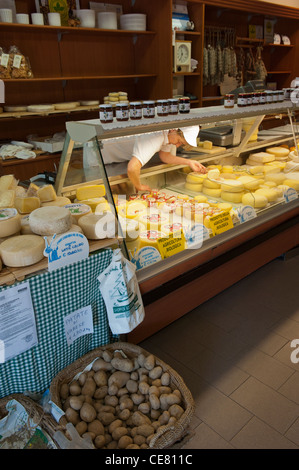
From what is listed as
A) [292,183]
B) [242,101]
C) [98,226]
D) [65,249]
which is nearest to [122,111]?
[98,226]

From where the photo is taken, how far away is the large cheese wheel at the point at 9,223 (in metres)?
1.87

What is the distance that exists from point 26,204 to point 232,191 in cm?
186

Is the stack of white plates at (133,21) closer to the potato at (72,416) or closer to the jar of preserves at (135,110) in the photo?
the jar of preserves at (135,110)

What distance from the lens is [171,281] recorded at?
2488 mm

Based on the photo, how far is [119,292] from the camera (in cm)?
202

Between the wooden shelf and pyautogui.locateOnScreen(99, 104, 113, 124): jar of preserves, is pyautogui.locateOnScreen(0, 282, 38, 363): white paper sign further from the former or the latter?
the wooden shelf

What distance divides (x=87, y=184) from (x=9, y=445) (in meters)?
1.61

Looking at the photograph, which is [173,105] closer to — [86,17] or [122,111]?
[122,111]

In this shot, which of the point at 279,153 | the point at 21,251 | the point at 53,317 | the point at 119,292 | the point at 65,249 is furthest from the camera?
the point at 279,153

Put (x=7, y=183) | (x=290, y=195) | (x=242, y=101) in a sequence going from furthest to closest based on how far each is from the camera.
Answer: (x=290, y=195), (x=242, y=101), (x=7, y=183)

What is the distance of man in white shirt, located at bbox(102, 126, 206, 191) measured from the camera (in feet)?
8.56

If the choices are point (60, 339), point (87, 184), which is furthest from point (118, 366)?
point (87, 184)

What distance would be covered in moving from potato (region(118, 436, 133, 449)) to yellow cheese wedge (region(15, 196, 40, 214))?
4.36ft

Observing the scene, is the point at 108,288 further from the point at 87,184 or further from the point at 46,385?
the point at 87,184
